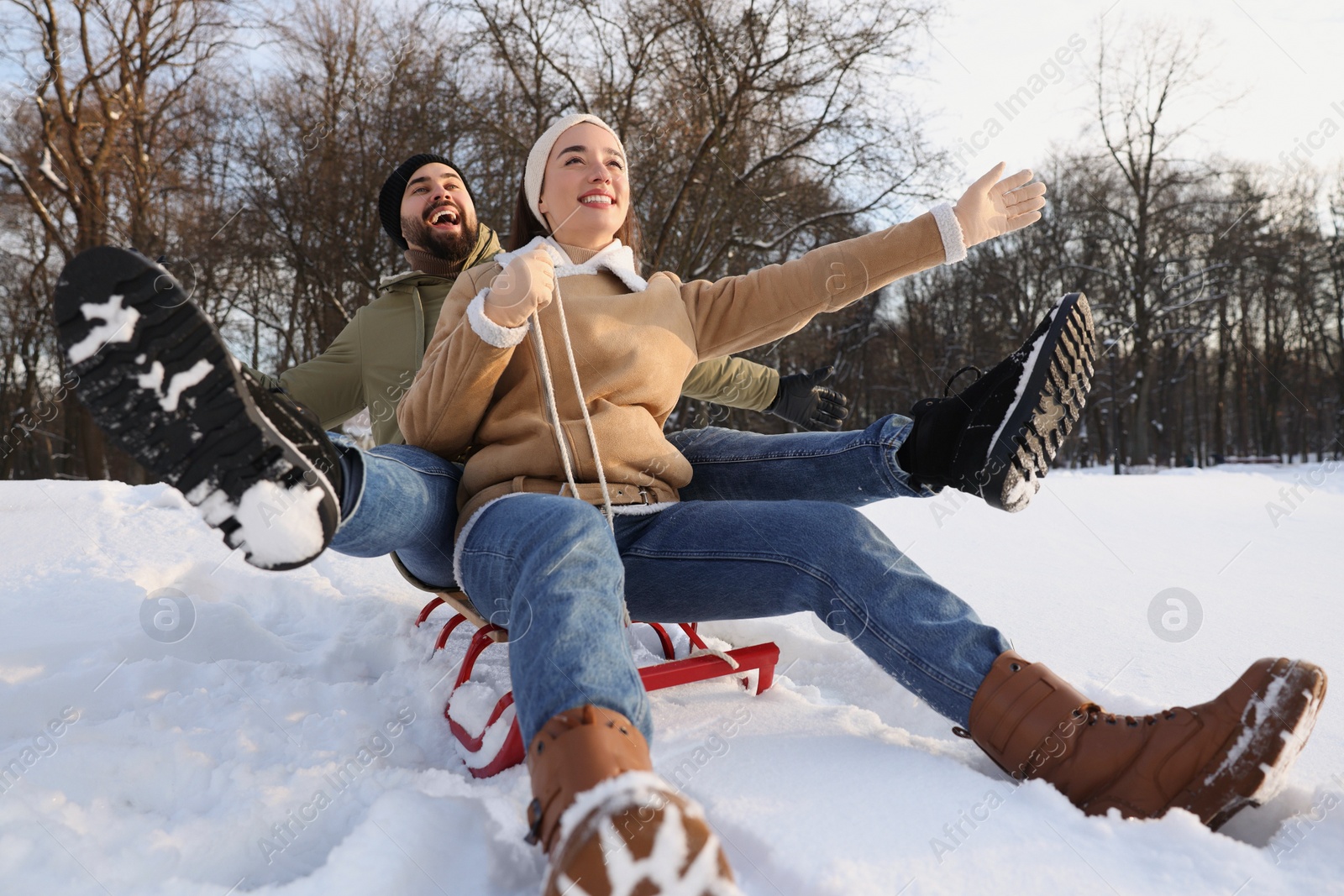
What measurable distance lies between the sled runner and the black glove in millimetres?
1283

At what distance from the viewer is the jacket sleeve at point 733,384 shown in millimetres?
3035

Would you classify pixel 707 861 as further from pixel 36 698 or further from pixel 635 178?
pixel 635 178

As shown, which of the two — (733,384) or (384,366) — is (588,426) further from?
(384,366)

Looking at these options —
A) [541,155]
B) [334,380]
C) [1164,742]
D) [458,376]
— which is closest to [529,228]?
[541,155]

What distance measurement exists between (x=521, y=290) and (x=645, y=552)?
23.8 inches

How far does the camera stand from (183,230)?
462 inches

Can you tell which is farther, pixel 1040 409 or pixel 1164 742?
pixel 1040 409

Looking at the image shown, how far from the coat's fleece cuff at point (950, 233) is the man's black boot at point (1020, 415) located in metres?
0.30

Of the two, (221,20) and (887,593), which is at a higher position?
(221,20)

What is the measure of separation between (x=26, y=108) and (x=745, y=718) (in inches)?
554

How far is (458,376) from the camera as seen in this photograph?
1727 mm

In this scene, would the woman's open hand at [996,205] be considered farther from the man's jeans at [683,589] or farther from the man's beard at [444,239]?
the man's beard at [444,239]

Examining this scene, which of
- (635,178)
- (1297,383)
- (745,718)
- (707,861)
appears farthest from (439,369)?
(1297,383)

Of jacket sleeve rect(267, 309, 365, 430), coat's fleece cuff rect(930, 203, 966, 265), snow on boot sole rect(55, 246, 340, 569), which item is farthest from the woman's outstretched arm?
jacket sleeve rect(267, 309, 365, 430)
